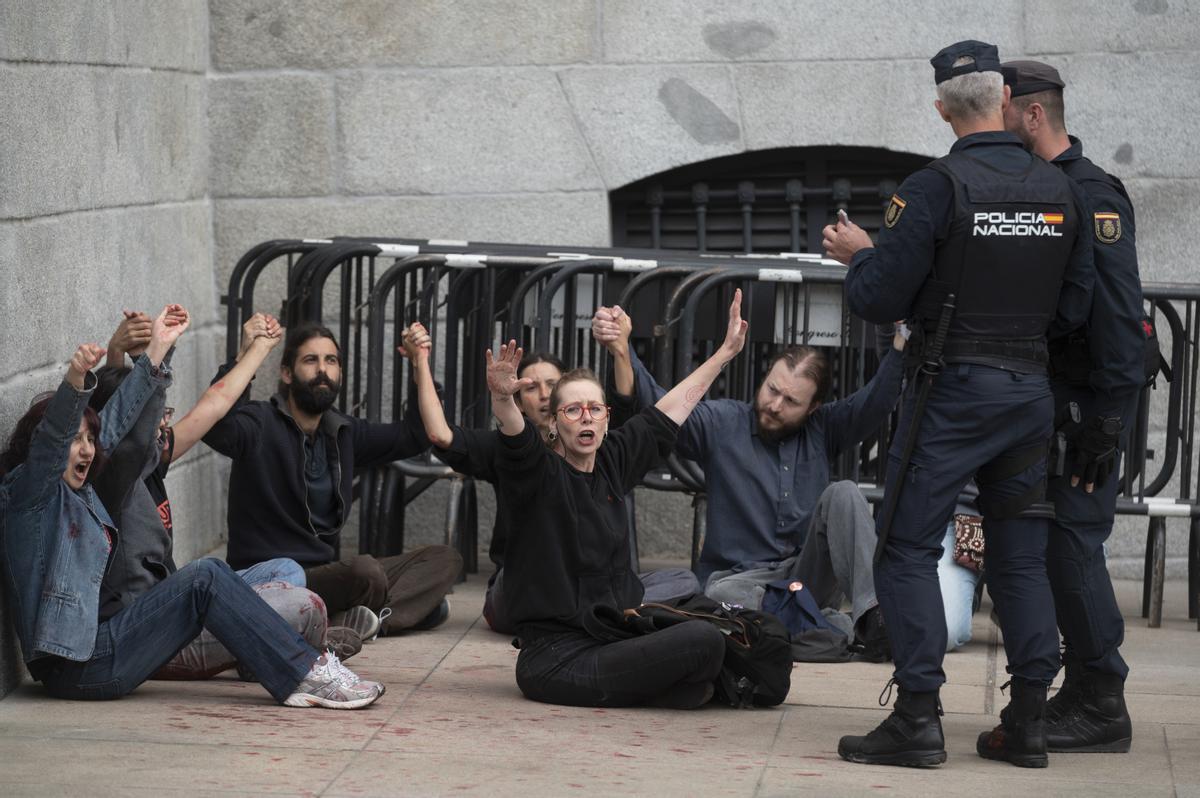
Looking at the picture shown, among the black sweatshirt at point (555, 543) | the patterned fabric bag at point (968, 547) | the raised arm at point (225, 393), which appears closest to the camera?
the black sweatshirt at point (555, 543)

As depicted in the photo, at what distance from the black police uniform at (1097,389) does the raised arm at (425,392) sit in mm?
1954

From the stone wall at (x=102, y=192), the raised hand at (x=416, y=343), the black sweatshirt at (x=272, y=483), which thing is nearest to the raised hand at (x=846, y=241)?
the raised hand at (x=416, y=343)

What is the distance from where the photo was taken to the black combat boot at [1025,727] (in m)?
5.04

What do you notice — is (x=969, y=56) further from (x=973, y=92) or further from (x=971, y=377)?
(x=971, y=377)

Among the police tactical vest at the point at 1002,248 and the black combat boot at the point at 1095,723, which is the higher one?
the police tactical vest at the point at 1002,248

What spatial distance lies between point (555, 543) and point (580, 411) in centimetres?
42

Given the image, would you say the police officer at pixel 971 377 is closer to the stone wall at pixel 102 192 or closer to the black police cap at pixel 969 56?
the black police cap at pixel 969 56

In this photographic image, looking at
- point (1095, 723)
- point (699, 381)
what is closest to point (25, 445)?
point (699, 381)

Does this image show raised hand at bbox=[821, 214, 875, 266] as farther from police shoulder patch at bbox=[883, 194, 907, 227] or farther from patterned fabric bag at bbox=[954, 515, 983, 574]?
patterned fabric bag at bbox=[954, 515, 983, 574]

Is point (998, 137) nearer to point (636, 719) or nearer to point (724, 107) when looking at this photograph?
point (636, 719)

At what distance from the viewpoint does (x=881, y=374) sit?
6.71m

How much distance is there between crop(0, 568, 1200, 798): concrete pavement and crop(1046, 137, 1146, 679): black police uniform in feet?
1.21

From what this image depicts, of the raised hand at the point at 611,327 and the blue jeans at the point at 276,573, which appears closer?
the raised hand at the point at 611,327

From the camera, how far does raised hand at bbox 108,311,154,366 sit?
5.84 m
